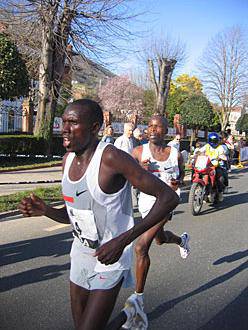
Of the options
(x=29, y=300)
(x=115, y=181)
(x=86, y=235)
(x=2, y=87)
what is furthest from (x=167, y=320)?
(x=2, y=87)

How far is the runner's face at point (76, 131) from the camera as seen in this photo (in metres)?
2.30

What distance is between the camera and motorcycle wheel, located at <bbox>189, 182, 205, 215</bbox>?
8.23 meters

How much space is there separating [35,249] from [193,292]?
233 centimetres

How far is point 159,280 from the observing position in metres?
4.52

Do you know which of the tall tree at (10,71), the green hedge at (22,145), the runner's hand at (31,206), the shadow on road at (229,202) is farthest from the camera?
the green hedge at (22,145)

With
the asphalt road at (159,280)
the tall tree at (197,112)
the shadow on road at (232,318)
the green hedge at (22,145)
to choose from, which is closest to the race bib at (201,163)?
the asphalt road at (159,280)

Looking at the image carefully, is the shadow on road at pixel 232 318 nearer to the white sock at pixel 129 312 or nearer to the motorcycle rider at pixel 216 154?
the white sock at pixel 129 312

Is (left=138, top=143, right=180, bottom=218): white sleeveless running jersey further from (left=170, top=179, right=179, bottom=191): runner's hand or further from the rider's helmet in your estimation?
the rider's helmet

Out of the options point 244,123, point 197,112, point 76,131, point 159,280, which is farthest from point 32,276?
point 244,123

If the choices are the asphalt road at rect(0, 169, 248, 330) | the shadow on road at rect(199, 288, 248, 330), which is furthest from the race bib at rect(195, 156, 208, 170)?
the shadow on road at rect(199, 288, 248, 330)

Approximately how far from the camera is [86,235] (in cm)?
238

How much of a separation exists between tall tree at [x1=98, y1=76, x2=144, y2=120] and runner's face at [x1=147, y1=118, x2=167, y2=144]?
38.7 metres

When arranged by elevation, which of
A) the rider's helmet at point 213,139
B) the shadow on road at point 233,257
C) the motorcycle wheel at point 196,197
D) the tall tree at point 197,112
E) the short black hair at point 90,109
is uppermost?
the tall tree at point 197,112

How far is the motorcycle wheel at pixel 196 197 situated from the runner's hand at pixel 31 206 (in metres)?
6.02
